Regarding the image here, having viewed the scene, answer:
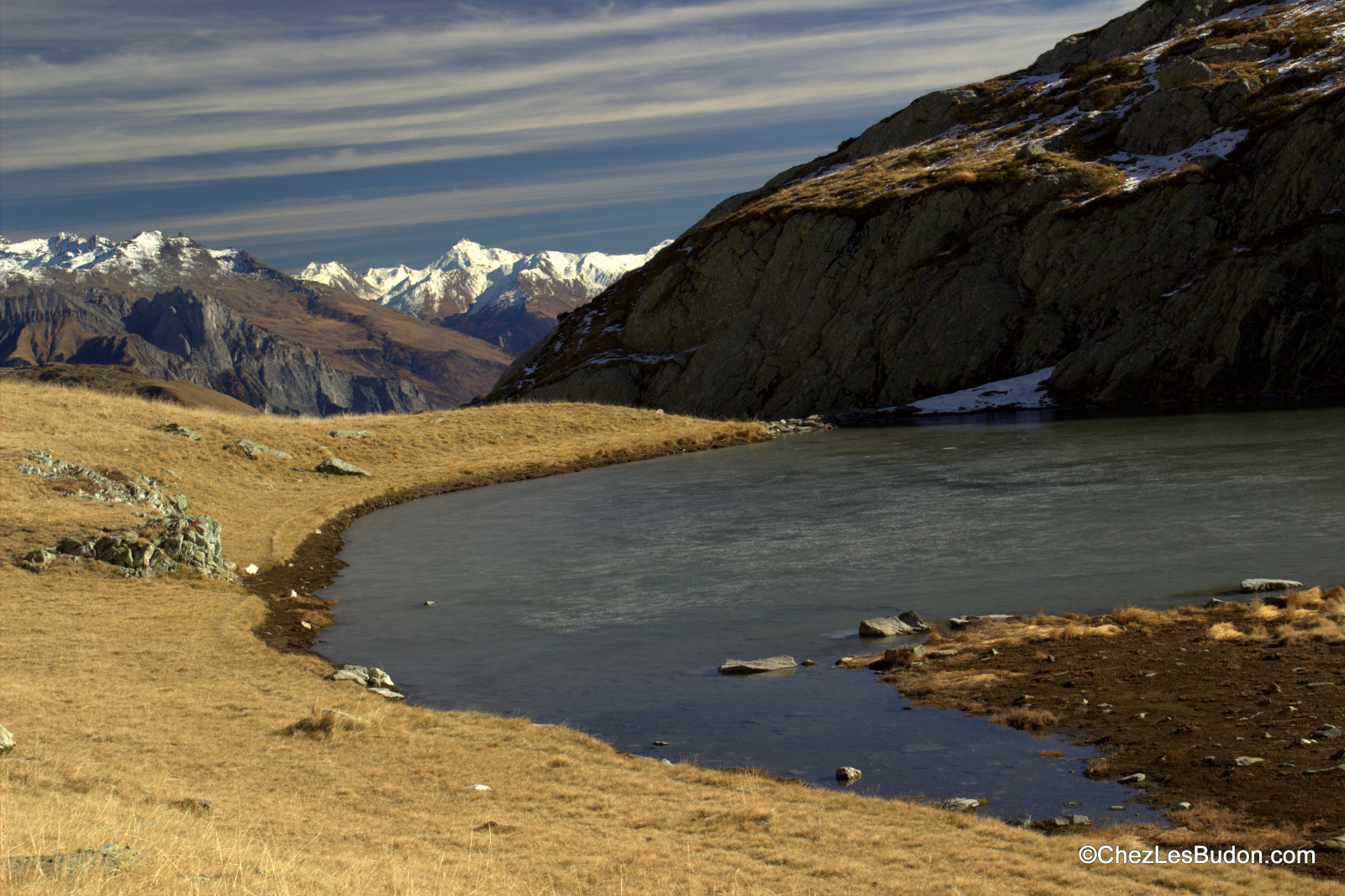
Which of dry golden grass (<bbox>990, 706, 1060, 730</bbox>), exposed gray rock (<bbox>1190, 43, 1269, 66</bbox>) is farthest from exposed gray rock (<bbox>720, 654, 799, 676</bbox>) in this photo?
exposed gray rock (<bbox>1190, 43, 1269, 66</bbox>)

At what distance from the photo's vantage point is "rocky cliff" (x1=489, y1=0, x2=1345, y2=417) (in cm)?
6850

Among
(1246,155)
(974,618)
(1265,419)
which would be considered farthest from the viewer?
(1246,155)

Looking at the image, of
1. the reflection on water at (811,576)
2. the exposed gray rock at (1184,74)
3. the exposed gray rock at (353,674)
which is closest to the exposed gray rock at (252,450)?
the reflection on water at (811,576)

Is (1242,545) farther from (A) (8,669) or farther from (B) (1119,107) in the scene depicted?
(B) (1119,107)

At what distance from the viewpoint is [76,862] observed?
24.0 ft

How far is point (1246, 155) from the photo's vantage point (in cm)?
7712

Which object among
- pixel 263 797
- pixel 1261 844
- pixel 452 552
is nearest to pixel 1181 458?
pixel 452 552

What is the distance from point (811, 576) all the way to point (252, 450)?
33.6 meters

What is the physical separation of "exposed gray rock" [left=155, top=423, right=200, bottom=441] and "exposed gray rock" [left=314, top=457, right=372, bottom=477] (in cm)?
587

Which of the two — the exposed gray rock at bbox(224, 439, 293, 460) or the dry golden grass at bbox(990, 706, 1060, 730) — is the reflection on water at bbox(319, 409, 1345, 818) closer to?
the dry golden grass at bbox(990, 706, 1060, 730)

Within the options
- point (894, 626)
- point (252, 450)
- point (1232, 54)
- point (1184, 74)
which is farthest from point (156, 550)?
point (1232, 54)

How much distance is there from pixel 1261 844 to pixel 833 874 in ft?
14.7

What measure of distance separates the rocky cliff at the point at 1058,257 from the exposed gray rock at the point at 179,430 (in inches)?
2036

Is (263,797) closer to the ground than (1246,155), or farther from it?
closer to the ground
